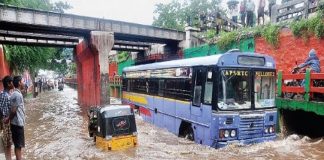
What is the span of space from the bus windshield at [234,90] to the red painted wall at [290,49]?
6252mm

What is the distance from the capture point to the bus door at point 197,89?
10.5 m

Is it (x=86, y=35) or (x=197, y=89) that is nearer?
(x=197, y=89)

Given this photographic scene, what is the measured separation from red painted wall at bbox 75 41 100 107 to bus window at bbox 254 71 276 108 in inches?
639

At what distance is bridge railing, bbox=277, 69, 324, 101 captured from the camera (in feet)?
35.2

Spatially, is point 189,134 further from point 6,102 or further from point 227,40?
point 227,40

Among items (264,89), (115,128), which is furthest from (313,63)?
(115,128)

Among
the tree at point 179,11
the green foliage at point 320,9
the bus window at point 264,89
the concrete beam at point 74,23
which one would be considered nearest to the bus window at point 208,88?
the bus window at point 264,89

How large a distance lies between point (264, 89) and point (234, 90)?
1.10 metres

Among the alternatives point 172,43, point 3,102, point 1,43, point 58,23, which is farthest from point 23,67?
point 3,102

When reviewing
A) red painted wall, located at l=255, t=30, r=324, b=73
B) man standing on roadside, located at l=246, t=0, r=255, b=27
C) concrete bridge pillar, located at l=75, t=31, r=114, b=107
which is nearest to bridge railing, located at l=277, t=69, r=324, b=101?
red painted wall, located at l=255, t=30, r=324, b=73

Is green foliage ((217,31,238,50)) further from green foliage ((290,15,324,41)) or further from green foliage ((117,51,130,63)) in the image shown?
green foliage ((117,51,130,63))

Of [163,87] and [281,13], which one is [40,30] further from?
[281,13]

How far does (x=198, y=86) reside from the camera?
1081cm

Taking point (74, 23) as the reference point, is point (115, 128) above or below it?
below
